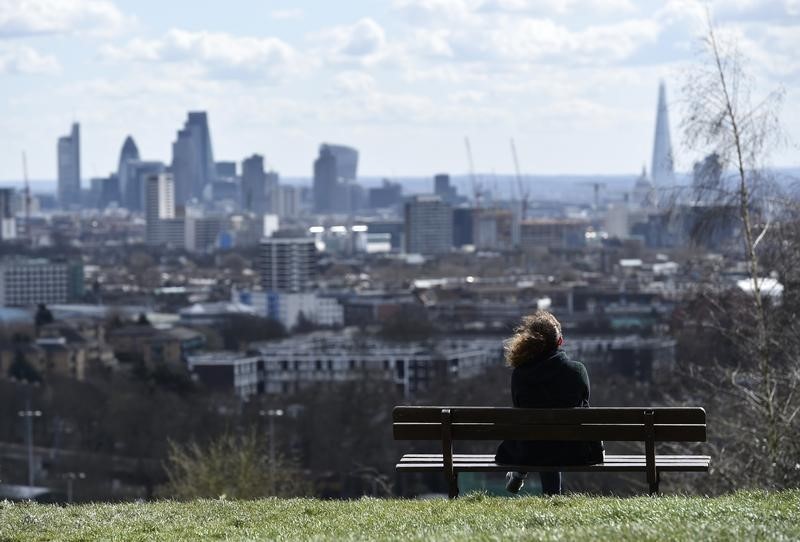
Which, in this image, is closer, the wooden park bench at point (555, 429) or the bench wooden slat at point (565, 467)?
the wooden park bench at point (555, 429)

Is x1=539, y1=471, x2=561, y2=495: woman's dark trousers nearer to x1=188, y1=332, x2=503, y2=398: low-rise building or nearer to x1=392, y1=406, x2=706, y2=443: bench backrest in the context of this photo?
x1=392, y1=406, x2=706, y2=443: bench backrest

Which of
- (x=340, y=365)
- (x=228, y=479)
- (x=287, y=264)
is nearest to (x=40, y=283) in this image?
(x=287, y=264)

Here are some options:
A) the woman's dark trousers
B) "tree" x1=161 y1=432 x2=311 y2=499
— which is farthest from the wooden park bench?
"tree" x1=161 y1=432 x2=311 y2=499

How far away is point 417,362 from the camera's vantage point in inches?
2987

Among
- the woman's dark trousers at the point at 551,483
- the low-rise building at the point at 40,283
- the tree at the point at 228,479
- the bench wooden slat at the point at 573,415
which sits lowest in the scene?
the low-rise building at the point at 40,283

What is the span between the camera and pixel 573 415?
418 inches

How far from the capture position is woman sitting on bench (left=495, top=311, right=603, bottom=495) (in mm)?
10789

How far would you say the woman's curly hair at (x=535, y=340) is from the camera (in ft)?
35.3

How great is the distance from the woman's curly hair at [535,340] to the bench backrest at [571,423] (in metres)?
0.30

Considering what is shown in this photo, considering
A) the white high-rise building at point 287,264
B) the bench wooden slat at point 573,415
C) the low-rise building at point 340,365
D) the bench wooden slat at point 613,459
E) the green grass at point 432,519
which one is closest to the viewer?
the green grass at point 432,519

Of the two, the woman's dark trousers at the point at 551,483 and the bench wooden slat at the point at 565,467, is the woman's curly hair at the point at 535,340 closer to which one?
the bench wooden slat at the point at 565,467

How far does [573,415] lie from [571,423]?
5 cm

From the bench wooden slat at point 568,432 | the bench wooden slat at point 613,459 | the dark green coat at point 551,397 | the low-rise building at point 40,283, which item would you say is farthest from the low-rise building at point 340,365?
the low-rise building at point 40,283

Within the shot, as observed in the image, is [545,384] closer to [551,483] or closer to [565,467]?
[565,467]
